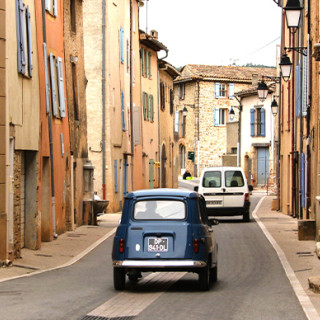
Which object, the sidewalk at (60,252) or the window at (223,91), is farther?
the window at (223,91)

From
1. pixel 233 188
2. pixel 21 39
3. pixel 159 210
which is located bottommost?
pixel 233 188

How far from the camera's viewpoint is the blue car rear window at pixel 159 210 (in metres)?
13.9

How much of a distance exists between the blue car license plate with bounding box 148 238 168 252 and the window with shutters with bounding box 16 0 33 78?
7.85 m

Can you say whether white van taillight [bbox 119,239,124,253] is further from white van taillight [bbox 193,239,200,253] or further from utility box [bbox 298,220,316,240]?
utility box [bbox 298,220,316,240]

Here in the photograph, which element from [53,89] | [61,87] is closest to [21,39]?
[53,89]

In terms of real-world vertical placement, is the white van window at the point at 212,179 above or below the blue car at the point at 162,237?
above

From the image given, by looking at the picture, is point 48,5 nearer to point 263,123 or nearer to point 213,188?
point 213,188

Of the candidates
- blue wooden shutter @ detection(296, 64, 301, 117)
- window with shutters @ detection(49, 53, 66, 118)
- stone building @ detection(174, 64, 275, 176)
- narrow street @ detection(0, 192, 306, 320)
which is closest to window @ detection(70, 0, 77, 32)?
window with shutters @ detection(49, 53, 66, 118)

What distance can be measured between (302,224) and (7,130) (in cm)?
927

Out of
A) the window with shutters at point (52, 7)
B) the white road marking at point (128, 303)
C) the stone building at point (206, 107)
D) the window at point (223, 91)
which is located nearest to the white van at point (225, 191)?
the window with shutters at point (52, 7)

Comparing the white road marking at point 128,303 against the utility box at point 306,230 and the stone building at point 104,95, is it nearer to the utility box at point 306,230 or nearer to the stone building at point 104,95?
the utility box at point 306,230

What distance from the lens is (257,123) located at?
70125mm

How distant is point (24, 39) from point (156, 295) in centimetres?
934

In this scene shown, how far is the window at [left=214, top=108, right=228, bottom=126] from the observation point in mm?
85625
